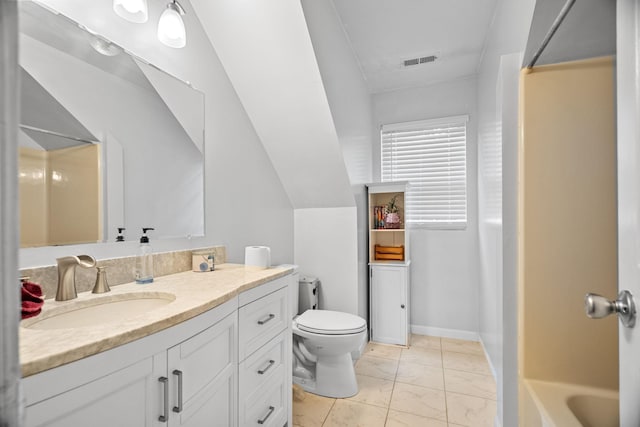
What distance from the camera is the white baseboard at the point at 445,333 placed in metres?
3.14

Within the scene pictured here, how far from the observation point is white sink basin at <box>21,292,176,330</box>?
932 millimetres

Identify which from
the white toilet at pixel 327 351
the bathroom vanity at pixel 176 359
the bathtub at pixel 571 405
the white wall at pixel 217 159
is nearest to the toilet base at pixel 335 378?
the white toilet at pixel 327 351

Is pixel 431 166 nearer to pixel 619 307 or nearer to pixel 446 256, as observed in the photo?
pixel 446 256

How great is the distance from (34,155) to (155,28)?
2.79 ft

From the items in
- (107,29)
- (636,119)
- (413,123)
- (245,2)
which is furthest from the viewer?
(413,123)

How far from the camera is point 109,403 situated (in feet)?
2.32

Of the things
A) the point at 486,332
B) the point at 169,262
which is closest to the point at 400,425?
the point at 486,332

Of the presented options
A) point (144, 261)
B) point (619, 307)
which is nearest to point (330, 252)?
point (144, 261)

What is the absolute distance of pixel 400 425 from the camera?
1.84 m

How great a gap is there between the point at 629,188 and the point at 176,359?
1.14 meters

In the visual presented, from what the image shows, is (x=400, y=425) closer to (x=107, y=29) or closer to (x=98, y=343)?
(x=98, y=343)

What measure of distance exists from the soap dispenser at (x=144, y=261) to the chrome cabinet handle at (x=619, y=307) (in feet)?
4.78

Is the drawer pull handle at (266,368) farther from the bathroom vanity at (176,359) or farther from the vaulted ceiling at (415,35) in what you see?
the vaulted ceiling at (415,35)

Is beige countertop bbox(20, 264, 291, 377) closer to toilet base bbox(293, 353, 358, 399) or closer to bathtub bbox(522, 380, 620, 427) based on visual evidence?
toilet base bbox(293, 353, 358, 399)
